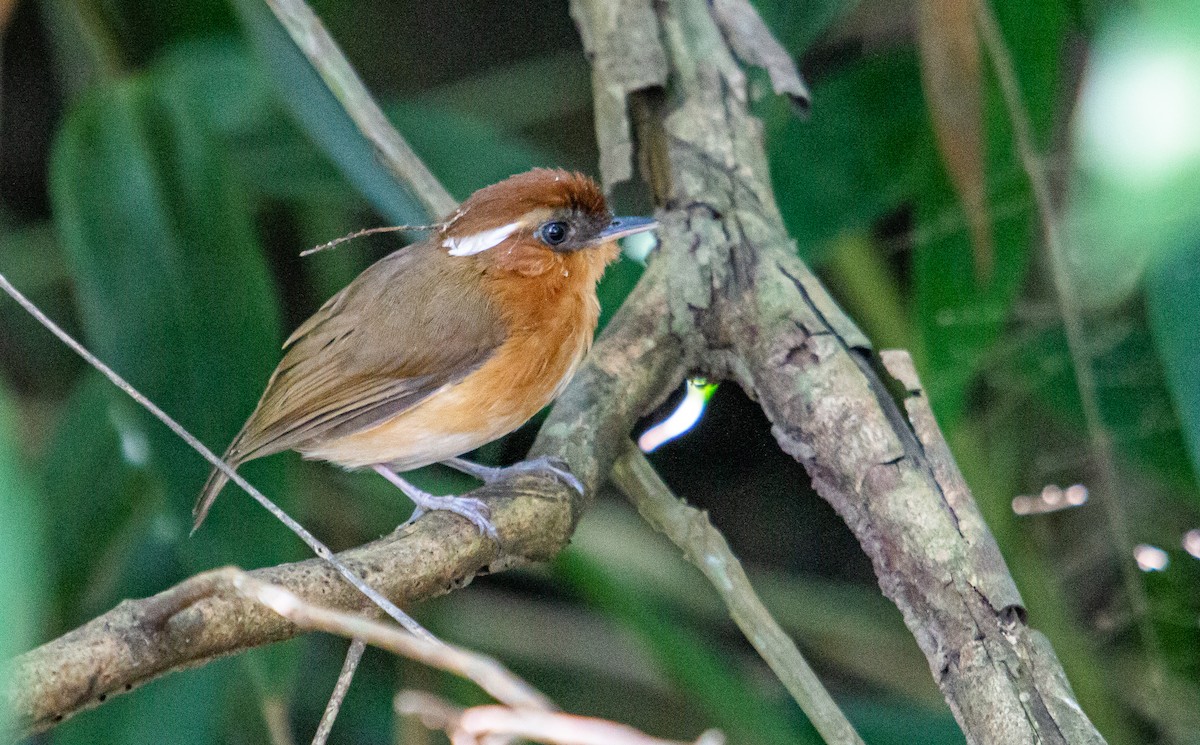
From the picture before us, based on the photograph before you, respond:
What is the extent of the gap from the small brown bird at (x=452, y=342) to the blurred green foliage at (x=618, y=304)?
303 millimetres

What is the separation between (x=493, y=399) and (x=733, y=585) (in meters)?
0.60

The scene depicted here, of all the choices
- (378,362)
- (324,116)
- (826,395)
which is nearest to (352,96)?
(324,116)

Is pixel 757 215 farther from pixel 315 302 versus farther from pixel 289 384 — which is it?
pixel 315 302

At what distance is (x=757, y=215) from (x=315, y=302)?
189 cm

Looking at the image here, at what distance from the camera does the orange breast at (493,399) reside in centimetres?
234

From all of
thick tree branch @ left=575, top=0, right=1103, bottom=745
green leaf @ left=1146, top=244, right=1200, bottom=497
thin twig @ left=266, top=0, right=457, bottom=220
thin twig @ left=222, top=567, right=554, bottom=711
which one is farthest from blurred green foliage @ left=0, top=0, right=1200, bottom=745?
thin twig @ left=222, top=567, right=554, bottom=711

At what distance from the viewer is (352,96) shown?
250 centimetres

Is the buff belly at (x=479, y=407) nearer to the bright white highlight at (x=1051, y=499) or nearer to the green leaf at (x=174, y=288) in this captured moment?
the green leaf at (x=174, y=288)

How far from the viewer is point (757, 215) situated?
2498 millimetres

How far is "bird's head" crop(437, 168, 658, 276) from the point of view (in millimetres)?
2422

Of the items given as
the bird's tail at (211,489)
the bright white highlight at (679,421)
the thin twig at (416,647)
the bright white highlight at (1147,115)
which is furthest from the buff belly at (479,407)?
the bright white highlight at (1147,115)

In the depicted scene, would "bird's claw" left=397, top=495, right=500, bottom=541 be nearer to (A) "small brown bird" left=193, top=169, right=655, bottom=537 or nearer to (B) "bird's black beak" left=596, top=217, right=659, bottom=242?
(A) "small brown bird" left=193, top=169, right=655, bottom=537

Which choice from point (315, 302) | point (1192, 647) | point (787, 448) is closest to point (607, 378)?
point (787, 448)

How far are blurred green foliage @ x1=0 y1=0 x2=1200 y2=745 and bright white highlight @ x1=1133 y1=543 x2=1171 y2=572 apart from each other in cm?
3
